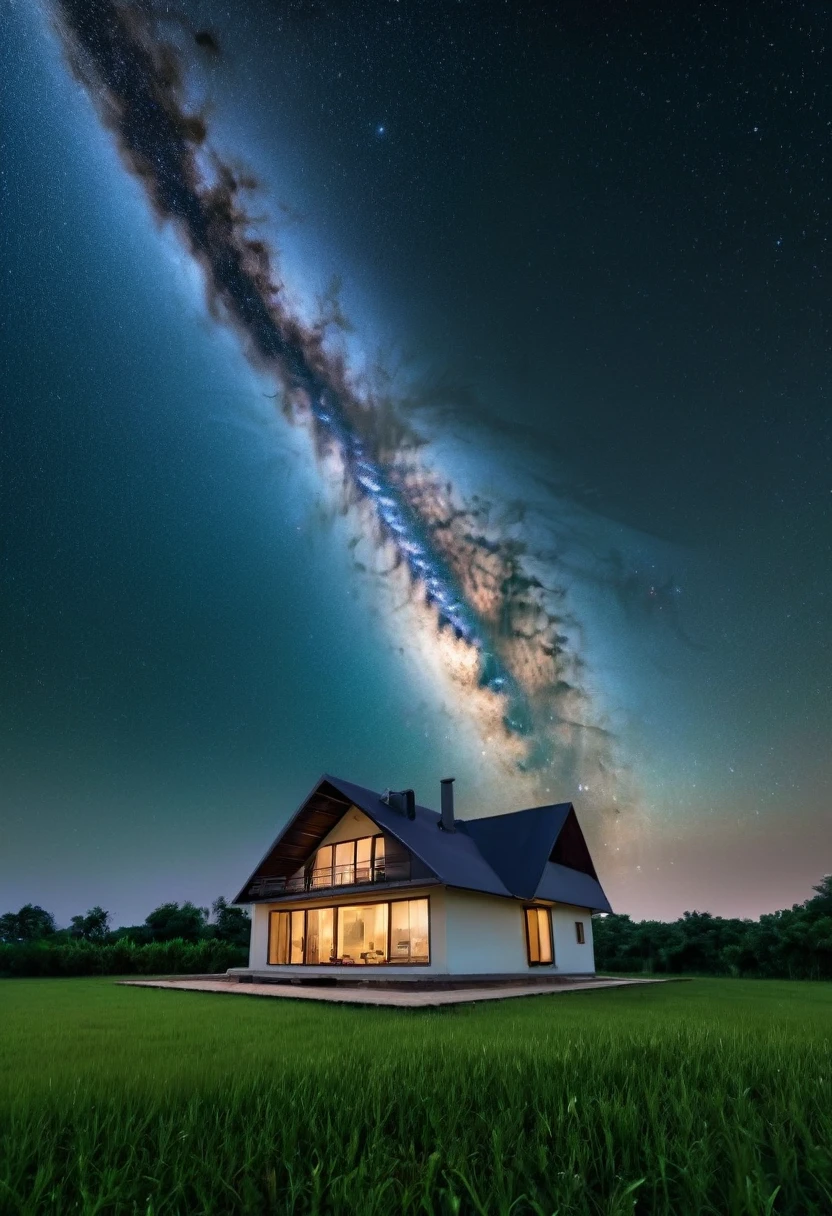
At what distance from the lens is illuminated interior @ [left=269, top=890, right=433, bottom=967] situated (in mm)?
20562

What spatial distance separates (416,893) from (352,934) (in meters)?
5.62

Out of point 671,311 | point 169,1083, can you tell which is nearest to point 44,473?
point 671,311

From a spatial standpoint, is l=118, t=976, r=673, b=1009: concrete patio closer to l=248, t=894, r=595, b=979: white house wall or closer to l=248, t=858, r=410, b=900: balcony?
l=248, t=894, r=595, b=979: white house wall

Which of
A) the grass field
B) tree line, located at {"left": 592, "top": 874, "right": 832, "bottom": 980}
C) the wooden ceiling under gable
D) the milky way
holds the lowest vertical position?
tree line, located at {"left": 592, "top": 874, "right": 832, "bottom": 980}

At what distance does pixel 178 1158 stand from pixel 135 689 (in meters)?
28.7

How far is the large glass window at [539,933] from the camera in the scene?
930 inches

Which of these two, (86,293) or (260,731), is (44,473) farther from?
(260,731)

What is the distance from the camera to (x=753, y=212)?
13.1 metres

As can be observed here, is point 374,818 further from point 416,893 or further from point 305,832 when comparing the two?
point 305,832

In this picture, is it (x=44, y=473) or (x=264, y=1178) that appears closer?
(x=264, y=1178)

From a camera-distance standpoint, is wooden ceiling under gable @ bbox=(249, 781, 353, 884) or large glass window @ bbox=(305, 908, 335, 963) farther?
large glass window @ bbox=(305, 908, 335, 963)

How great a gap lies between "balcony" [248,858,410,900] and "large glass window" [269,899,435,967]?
1.01 m

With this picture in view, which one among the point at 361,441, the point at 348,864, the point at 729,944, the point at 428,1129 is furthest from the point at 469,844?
the point at 428,1129

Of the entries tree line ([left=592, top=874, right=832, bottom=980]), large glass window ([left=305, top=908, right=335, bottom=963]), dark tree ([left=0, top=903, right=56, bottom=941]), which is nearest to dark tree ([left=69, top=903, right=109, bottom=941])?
dark tree ([left=0, top=903, right=56, bottom=941])
